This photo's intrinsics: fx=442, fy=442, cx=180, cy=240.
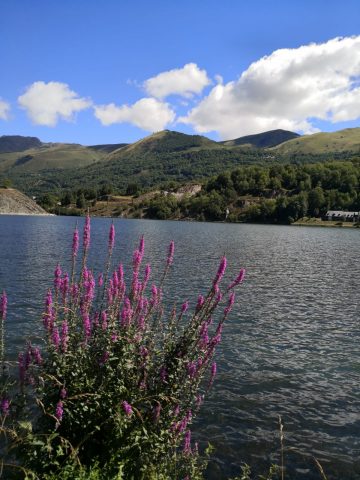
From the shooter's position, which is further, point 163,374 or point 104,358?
point 163,374

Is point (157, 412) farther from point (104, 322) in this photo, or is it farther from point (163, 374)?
point (104, 322)

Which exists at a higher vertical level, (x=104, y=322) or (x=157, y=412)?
(x=104, y=322)

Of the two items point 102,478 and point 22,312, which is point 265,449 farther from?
point 22,312

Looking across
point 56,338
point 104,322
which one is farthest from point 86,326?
point 56,338

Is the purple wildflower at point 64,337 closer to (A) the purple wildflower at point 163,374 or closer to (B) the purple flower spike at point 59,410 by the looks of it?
(B) the purple flower spike at point 59,410

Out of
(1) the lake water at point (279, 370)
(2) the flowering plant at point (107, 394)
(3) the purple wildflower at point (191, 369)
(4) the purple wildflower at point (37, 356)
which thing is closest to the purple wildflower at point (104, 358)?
(2) the flowering plant at point (107, 394)

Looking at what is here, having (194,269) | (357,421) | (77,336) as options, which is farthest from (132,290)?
(194,269)

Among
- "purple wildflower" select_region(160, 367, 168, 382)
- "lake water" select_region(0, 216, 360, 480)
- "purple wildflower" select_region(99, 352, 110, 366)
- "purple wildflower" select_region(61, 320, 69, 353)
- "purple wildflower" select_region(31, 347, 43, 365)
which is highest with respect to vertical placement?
"purple wildflower" select_region(61, 320, 69, 353)

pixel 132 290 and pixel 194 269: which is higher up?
pixel 132 290

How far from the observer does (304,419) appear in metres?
18.2

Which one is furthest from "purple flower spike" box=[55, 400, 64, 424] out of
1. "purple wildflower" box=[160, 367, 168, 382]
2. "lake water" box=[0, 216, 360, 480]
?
"lake water" box=[0, 216, 360, 480]

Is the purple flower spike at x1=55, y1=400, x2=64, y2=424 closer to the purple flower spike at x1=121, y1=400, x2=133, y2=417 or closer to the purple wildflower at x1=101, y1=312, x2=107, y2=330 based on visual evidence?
the purple flower spike at x1=121, y1=400, x2=133, y2=417

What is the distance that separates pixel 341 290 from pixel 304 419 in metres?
34.5

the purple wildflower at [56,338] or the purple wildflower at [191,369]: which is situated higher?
the purple wildflower at [56,338]
